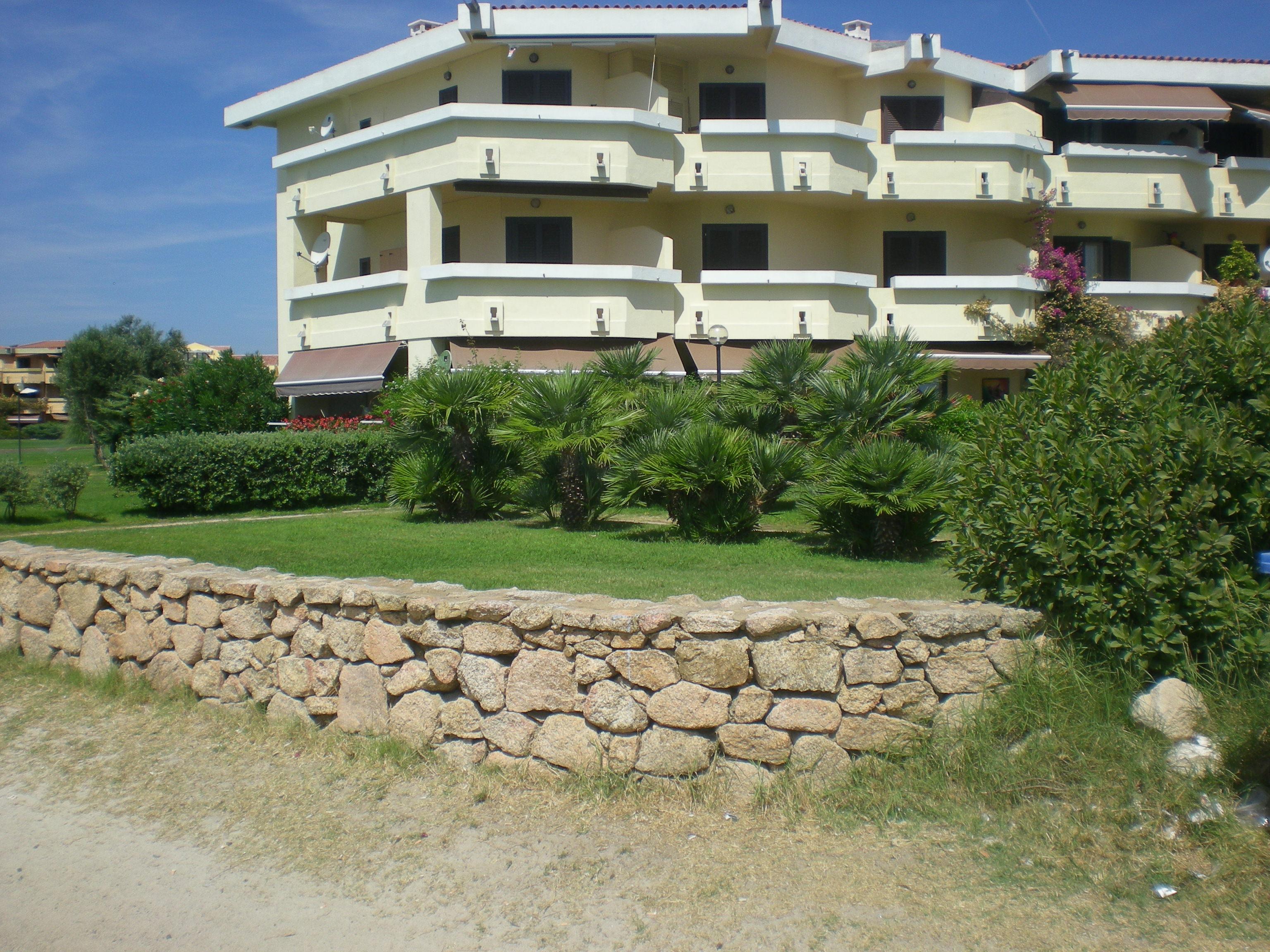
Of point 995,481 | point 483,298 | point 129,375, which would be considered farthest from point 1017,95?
point 129,375

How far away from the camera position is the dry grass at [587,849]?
13.9 feet

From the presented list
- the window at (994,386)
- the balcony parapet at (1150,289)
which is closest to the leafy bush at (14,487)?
the window at (994,386)

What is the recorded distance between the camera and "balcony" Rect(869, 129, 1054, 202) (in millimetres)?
23891

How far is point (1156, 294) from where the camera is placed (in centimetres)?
2512

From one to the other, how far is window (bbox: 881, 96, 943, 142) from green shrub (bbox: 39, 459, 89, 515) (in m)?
19.5

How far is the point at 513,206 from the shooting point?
23906 millimetres

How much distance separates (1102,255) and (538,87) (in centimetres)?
1552

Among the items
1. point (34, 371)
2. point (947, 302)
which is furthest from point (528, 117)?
point (34, 371)

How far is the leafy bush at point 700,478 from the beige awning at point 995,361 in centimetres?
1180

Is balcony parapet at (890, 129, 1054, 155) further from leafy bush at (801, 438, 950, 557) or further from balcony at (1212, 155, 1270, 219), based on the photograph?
leafy bush at (801, 438, 950, 557)

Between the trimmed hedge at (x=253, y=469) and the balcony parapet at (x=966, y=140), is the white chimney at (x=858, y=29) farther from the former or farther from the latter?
the trimmed hedge at (x=253, y=469)

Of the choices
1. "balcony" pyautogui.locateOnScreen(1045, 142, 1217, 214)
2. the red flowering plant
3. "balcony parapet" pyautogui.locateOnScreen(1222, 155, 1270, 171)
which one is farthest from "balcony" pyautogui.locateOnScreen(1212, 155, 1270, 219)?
the red flowering plant

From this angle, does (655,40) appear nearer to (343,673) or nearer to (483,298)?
(483,298)

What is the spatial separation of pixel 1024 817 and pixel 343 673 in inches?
163
